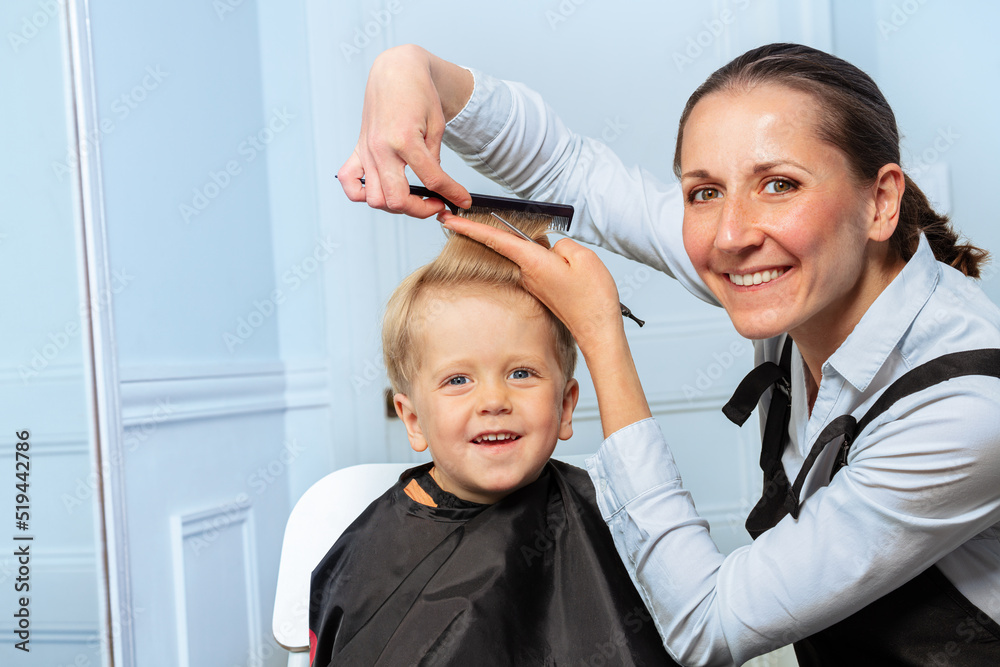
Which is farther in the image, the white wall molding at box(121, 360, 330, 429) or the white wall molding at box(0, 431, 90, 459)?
the white wall molding at box(121, 360, 330, 429)

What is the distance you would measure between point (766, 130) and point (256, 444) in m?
1.75

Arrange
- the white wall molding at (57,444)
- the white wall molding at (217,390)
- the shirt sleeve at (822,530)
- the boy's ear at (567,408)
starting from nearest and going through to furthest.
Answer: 1. the shirt sleeve at (822,530)
2. the boy's ear at (567,408)
3. the white wall molding at (57,444)
4. the white wall molding at (217,390)

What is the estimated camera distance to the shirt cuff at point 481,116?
1.37m

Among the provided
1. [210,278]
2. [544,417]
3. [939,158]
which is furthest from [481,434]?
[939,158]

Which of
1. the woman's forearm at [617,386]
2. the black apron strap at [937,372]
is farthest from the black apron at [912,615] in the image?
the woman's forearm at [617,386]

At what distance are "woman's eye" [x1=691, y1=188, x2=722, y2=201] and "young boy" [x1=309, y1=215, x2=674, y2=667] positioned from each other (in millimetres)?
266

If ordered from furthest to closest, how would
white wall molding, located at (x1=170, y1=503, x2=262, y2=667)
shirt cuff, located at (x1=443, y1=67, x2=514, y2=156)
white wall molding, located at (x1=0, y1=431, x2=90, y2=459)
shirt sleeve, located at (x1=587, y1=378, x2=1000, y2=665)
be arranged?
white wall molding, located at (x1=170, y1=503, x2=262, y2=667)
white wall molding, located at (x1=0, y1=431, x2=90, y2=459)
shirt cuff, located at (x1=443, y1=67, x2=514, y2=156)
shirt sleeve, located at (x1=587, y1=378, x2=1000, y2=665)

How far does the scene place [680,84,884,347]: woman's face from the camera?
1.01 metres

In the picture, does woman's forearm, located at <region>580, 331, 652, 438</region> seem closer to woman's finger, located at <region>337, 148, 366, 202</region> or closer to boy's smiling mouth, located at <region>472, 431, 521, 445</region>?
boy's smiling mouth, located at <region>472, 431, 521, 445</region>

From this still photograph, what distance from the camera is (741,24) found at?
85.9 inches

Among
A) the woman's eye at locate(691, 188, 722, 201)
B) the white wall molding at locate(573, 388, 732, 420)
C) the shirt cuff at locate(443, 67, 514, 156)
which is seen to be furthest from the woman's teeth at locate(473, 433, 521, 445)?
the white wall molding at locate(573, 388, 732, 420)

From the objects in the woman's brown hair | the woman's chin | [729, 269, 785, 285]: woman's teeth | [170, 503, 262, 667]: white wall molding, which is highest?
the woman's brown hair

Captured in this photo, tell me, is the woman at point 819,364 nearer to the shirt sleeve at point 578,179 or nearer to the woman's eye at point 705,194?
the woman's eye at point 705,194

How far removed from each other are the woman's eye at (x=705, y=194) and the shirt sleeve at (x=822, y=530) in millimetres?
361
